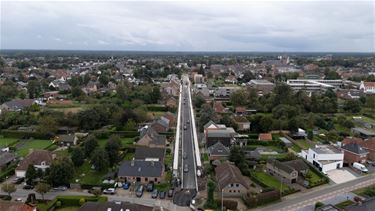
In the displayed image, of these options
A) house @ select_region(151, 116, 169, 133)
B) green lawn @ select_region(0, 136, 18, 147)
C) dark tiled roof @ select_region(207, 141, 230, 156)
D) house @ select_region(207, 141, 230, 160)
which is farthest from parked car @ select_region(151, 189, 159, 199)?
green lawn @ select_region(0, 136, 18, 147)

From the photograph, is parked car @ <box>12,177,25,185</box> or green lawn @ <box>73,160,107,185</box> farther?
green lawn @ <box>73,160,107,185</box>

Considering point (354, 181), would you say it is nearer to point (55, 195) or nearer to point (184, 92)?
point (55, 195)

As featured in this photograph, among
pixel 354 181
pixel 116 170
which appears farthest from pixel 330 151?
pixel 116 170

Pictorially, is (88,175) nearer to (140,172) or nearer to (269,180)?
(140,172)

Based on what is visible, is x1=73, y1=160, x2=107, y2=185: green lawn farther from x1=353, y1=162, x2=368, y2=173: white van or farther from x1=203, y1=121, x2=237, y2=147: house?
x1=353, y1=162, x2=368, y2=173: white van

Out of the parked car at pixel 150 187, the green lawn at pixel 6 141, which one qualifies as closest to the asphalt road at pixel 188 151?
the parked car at pixel 150 187

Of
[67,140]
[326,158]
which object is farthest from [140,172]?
[326,158]
